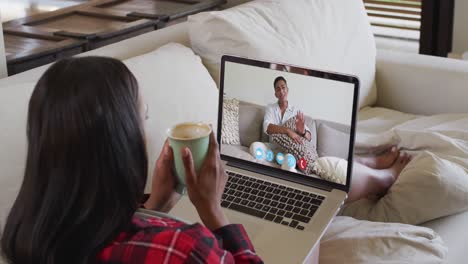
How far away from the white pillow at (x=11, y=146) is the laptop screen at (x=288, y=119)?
453mm

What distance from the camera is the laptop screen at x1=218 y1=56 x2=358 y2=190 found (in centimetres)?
140

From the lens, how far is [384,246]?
4.73 ft

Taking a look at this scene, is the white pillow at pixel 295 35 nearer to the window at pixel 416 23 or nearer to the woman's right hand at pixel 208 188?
the woman's right hand at pixel 208 188

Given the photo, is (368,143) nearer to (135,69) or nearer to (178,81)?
(178,81)

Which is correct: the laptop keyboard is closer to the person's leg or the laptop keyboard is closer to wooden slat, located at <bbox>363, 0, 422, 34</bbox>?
the person's leg

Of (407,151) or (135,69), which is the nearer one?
(135,69)

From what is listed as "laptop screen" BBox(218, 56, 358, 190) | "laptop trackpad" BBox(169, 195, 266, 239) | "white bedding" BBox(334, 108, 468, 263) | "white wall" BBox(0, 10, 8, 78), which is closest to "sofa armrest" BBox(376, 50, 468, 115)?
"white bedding" BBox(334, 108, 468, 263)

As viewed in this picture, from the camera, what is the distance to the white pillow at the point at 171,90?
159cm

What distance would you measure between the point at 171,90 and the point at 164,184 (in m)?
0.52

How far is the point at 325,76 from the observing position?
142 centimetres

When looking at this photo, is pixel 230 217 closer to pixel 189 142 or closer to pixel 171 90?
pixel 189 142

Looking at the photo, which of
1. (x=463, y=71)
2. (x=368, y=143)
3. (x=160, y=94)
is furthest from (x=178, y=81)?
(x=463, y=71)

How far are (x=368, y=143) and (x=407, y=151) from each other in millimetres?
127

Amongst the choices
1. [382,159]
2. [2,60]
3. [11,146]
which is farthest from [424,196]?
[2,60]
